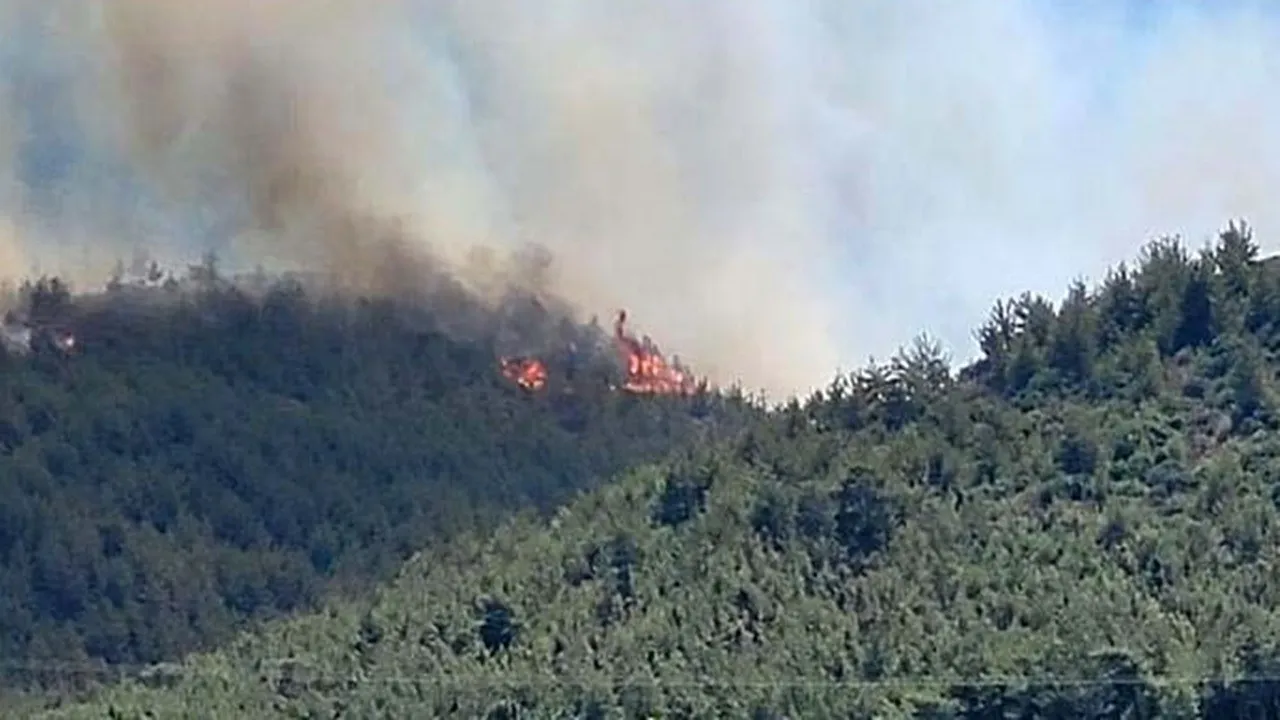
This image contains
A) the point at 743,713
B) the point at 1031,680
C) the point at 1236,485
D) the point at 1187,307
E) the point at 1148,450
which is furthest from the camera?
the point at 1187,307

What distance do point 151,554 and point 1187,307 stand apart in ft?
276

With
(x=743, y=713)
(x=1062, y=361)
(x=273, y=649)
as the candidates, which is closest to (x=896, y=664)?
(x=743, y=713)

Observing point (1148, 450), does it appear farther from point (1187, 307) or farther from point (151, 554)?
point (151, 554)

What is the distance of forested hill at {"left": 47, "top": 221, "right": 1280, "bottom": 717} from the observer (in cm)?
9619

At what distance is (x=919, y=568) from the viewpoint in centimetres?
10806

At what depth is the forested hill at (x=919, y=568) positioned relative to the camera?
9619 cm

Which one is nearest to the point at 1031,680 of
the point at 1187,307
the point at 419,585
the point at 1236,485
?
the point at 1236,485

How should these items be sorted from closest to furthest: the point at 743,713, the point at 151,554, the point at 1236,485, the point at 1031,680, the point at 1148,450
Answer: the point at 1031,680 < the point at 743,713 < the point at 1236,485 < the point at 1148,450 < the point at 151,554

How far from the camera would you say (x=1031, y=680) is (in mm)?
93438

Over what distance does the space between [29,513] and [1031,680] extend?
112 m

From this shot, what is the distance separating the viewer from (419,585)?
441 ft

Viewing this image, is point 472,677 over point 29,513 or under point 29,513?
under

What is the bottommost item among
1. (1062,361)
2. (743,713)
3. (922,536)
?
(743,713)

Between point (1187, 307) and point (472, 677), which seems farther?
point (1187, 307)
